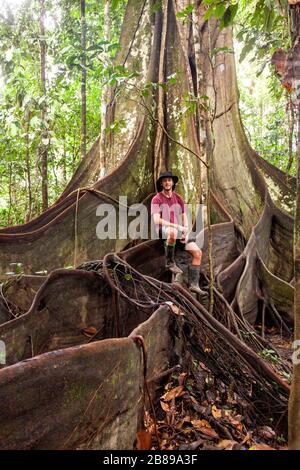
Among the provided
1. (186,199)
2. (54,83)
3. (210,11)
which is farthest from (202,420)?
(54,83)

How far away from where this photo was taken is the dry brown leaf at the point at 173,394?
9.07ft

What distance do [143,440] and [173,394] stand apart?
1.57 ft

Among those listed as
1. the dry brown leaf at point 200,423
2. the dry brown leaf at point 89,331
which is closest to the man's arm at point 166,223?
the dry brown leaf at point 89,331

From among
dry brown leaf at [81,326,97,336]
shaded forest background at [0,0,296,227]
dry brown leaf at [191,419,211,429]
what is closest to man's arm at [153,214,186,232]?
shaded forest background at [0,0,296,227]

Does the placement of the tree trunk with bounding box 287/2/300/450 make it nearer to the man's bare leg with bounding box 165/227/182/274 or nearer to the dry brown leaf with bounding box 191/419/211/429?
the dry brown leaf with bounding box 191/419/211/429

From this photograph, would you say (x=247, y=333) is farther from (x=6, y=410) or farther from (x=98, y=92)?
(x=98, y=92)

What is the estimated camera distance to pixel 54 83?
6707mm

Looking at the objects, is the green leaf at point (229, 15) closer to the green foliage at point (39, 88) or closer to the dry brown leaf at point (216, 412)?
the green foliage at point (39, 88)

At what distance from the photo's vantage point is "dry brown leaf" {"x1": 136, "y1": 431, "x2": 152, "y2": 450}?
2324 mm

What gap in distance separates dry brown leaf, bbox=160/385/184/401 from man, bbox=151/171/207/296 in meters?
1.17

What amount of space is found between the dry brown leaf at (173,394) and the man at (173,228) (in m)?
1.17

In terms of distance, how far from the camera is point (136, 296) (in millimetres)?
3430

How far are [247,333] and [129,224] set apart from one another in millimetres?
2027

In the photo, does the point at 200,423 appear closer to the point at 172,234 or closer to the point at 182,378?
the point at 182,378
